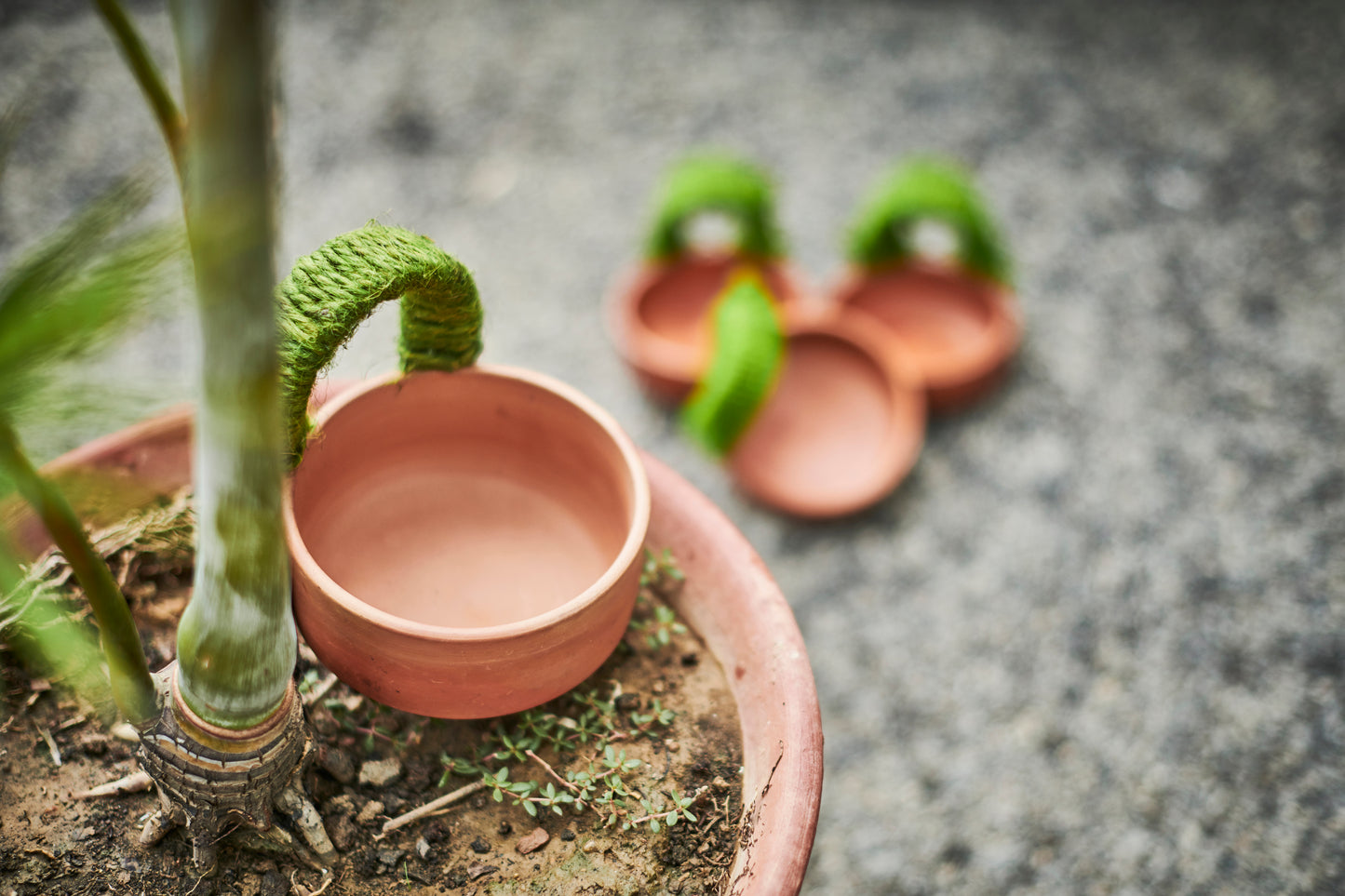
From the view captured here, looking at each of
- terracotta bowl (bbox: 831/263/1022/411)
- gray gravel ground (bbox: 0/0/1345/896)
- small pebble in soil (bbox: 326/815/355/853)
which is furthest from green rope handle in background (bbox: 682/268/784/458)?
small pebble in soil (bbox: 326/815/355/853)

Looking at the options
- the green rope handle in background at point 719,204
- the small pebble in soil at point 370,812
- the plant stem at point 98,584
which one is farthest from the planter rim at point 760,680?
the green rope handle in background at point 719,204

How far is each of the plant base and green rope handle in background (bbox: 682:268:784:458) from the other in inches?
34.1

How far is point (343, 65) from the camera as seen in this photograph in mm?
2164

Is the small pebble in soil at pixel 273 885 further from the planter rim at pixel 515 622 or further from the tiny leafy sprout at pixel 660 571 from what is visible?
the tiny leafy sprout at pixel 660 571

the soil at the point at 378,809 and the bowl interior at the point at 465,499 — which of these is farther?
the bowl interior at the point at 465,499

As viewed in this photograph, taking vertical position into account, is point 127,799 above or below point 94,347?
below

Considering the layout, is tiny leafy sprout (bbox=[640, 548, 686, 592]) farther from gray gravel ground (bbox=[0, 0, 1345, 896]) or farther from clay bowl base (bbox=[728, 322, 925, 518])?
clay bowl base (bbox=[728, 322, 925, 518])

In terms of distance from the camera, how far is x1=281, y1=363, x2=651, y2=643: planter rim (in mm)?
662

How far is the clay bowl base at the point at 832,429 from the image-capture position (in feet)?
5.15

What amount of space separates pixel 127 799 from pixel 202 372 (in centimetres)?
46

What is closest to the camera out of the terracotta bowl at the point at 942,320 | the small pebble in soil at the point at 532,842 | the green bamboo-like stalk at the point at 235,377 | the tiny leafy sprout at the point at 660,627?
the green bamboo-like stalk at the point at 235,377

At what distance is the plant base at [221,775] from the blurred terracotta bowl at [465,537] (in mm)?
77

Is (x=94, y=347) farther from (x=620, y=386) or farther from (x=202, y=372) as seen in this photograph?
(x=620, y=386)

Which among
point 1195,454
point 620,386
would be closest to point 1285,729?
point 1195,454
